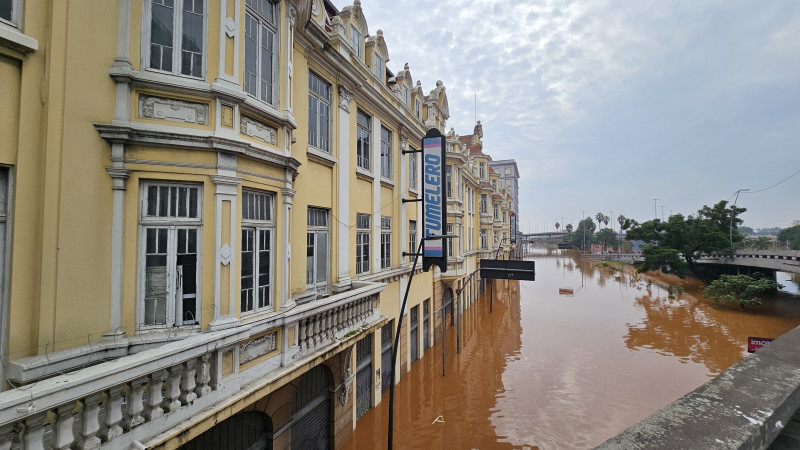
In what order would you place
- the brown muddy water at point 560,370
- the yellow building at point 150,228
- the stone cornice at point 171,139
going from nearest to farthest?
1. the yellow building at point 150,228
2. the stone cornice at point 171,139
3. the brown muddy water at point 560,370

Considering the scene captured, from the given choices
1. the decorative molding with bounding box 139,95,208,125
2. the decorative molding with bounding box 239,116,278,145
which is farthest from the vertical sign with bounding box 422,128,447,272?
the decorative molding with bounding box 139,95,208,125

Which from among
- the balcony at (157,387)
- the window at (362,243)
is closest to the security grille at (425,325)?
the window at (362,243)

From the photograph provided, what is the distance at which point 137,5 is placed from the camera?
5.16 meters

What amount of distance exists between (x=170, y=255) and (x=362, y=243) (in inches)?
289

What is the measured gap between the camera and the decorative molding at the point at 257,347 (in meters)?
5.63

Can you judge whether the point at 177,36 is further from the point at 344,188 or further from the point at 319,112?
the point at 344,188

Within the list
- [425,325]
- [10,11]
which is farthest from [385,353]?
[10,11]

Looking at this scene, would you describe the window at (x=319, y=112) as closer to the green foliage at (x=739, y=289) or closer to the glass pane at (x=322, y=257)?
the glass pane at (x=322, y=257)

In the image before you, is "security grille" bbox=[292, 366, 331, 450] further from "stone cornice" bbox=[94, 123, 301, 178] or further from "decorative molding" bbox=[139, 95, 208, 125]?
"decorative molding" bbox=[139, 95, 208, 125]

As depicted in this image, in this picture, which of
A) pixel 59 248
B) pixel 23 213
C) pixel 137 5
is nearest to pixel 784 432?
pixel 59 248

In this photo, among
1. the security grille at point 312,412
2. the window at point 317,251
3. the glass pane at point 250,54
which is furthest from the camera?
the window at point 317,251

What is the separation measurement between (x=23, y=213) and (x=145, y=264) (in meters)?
1.47

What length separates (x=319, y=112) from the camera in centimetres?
1004

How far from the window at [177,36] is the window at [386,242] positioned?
905 centimetres
